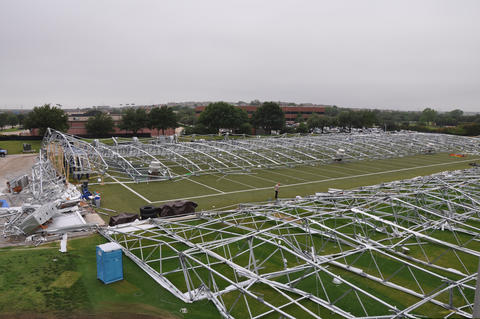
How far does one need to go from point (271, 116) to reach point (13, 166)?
193 ft

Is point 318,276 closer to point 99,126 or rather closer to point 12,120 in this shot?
point 99,126

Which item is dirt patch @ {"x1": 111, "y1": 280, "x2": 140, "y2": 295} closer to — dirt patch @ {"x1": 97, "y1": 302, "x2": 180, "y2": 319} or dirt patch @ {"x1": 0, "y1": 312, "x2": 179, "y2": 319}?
dirt patch @ {"x1": 97, "y1": 302, "x2": 180, "y2": 319}

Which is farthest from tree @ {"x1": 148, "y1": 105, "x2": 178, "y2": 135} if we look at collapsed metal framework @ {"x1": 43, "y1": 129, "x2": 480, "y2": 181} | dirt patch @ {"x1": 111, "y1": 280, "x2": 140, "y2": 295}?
dirt patch @ {"x1": 111, "y1": 280, "x2": 140, "y2": 295}

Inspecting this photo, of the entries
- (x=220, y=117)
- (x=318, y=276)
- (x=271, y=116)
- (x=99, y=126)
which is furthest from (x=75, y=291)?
(x=271, y=116)

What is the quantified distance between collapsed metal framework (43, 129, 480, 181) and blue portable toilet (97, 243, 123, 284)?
18617mm

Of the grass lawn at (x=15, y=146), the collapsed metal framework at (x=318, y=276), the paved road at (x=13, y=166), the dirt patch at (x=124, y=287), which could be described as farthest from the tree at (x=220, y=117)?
the dirt patch at (x=124, y=287)

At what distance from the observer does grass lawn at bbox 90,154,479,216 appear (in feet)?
80.0

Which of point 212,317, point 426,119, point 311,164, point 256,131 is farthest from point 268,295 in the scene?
point 426,119

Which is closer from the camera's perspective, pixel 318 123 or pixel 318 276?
pixel 318 276

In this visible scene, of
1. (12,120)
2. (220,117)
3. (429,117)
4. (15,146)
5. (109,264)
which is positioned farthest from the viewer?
(429,117)

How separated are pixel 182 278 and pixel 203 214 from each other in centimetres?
608

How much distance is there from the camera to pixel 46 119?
61.1 m

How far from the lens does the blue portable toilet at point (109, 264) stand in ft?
37.6

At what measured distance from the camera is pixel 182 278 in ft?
39.6
